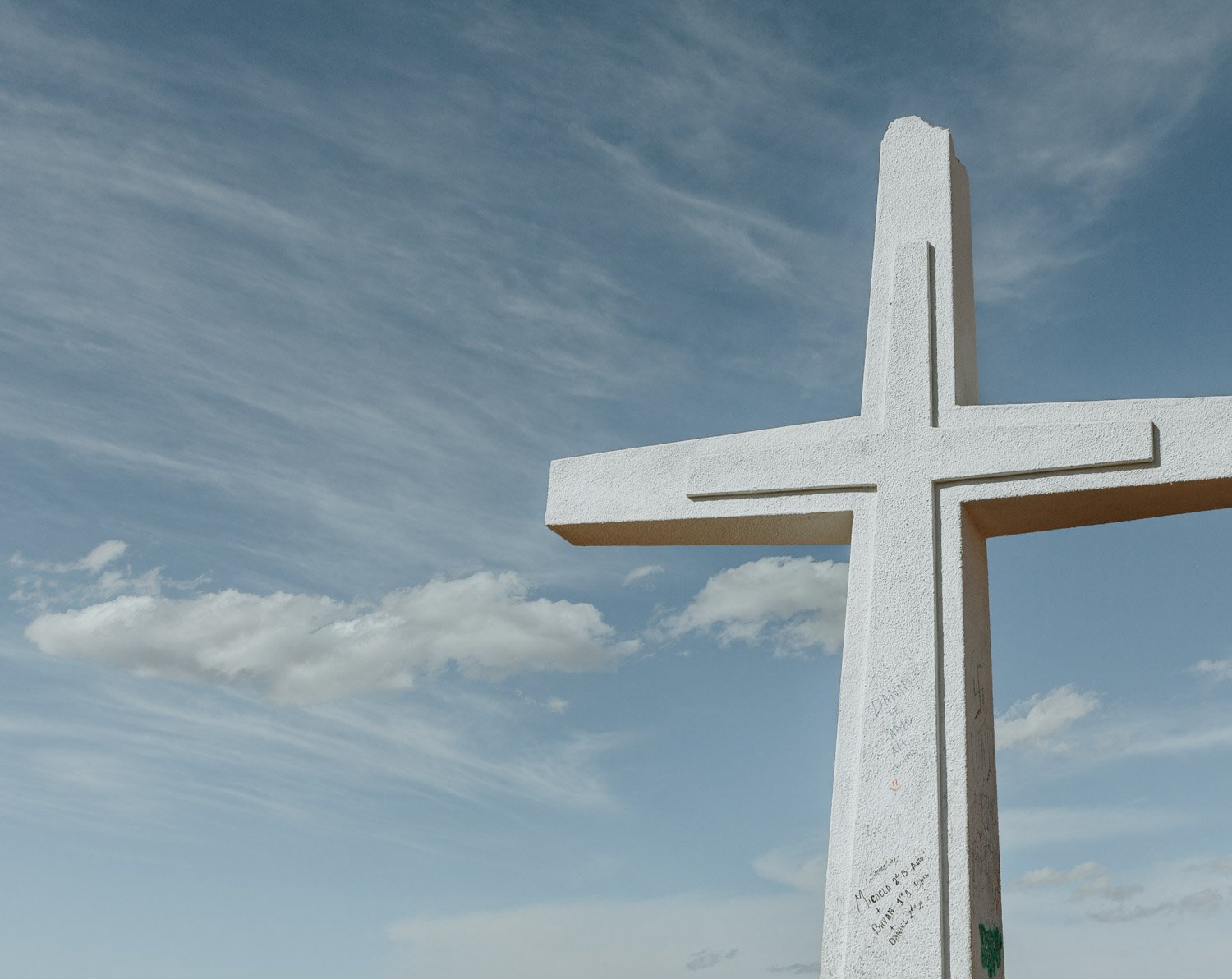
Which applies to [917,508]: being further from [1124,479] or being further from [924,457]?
[1124,479]

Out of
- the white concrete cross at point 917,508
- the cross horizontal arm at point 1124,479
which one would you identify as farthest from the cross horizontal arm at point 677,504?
→ the cross horizontal arm at point 1124,479

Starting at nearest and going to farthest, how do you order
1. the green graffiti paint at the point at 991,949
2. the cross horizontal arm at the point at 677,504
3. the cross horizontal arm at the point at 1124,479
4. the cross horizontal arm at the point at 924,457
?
the green graffiti paint at the point at 991,949
the cross horizontal arm at the point at 1124,479
the cross horizontal arm at the point at 924,457
the cross horizontal arm at the point at 677,504

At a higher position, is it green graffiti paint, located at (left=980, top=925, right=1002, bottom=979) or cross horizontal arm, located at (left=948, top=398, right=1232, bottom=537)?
cross horizontal arm, located at (left=948, top=398, right=1232, bottom=537)

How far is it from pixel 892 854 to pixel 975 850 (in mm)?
311

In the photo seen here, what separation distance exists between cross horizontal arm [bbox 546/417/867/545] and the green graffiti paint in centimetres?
171

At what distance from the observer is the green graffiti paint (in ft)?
14.9

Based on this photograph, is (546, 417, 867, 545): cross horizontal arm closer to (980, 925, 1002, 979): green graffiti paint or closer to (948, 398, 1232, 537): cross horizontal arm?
(948, 398, 1232, 537): cross horizontal arm

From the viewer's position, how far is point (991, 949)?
4625mm

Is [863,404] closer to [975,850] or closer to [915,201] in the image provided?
[915,201]

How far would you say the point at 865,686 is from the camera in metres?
4.86

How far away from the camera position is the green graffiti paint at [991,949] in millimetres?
4551

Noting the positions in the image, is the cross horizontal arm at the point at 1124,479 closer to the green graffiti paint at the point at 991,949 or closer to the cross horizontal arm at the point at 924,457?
the cross horizontal arm at the point at 924,457

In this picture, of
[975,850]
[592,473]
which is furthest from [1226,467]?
[592,473]

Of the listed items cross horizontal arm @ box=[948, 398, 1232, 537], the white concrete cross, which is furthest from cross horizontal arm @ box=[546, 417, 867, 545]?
cross horizontal arm @ box=[948, 398, 1232, 537]
